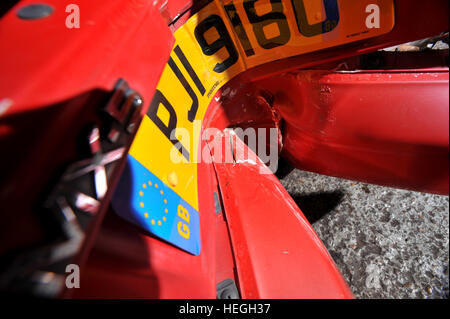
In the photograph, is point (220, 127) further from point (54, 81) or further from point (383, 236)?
point (383, 236)

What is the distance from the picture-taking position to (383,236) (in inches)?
39.9

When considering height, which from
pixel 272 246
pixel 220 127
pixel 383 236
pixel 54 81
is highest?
pixel 54 81

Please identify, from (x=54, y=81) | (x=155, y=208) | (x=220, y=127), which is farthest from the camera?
(x=220, y=127)

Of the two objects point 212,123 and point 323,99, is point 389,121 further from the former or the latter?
point 212,123

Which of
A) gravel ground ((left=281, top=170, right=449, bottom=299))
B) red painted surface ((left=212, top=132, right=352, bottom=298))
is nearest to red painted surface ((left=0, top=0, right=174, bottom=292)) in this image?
red painted surface ((left=212, top=132, right=352, bottom=298))

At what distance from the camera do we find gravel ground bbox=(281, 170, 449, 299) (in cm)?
92

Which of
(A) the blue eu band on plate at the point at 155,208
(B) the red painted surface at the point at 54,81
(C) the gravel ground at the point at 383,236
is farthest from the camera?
(C) the gravel ground at the point at 383,236

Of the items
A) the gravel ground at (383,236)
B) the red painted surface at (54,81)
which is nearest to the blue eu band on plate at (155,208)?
the red painted surface at (54,81)

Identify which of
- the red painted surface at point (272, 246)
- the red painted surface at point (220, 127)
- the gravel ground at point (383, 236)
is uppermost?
the red painted surface at point (220, 127)

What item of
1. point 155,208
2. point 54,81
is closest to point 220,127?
point 155,208

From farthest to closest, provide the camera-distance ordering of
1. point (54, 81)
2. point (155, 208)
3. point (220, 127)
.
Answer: point (220, 127), point (155, 208), point (54, 81)

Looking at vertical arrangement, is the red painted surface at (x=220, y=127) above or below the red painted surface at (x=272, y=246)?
above

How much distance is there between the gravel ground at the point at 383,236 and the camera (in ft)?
3.01

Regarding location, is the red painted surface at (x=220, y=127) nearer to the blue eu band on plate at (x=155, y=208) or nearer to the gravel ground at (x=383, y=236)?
the blue eu band on plate at (x=155, y=208)
